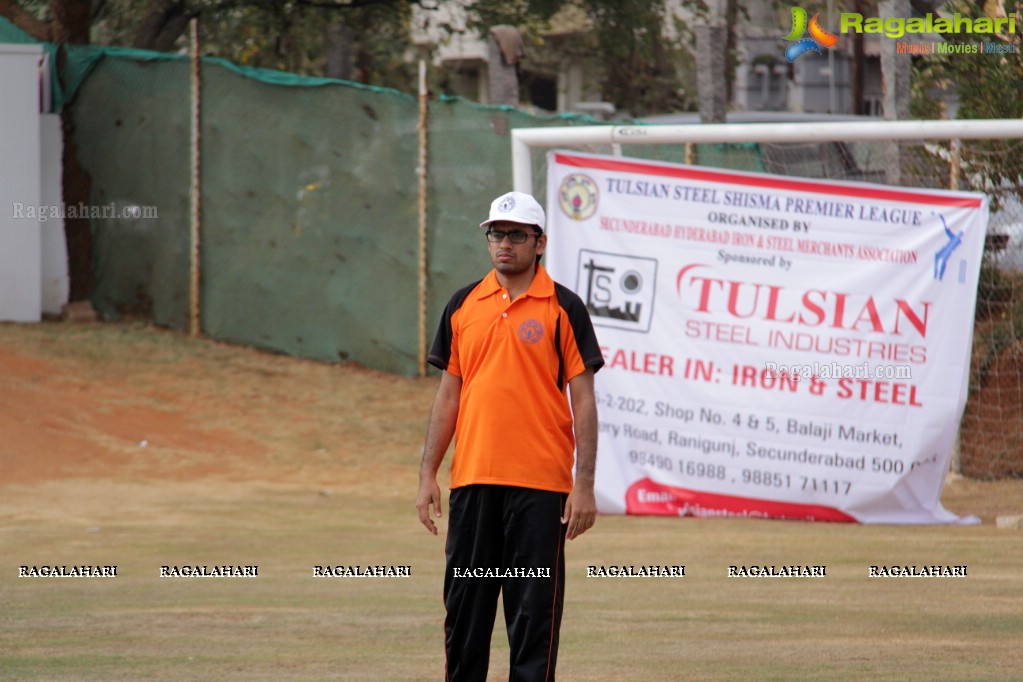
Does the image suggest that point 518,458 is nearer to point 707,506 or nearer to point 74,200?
point 707,506

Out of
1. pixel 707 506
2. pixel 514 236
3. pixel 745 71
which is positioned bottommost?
pixel 707 506

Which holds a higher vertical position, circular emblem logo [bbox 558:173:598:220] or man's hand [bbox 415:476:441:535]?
circular emblem logo [bbox 558:173:598:220]

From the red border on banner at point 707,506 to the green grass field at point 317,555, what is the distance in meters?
0.14

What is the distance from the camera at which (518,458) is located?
513 centimetres

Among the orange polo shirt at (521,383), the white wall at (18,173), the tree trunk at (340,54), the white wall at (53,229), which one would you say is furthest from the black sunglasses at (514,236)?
the tree trunk at (340,54)

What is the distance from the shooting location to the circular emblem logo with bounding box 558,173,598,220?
11102mm

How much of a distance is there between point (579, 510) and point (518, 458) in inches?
11.1

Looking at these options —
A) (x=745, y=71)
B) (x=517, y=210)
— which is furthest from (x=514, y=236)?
(x=745, y=71)

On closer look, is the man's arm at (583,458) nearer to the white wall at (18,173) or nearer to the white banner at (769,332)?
the white banner at (769,332)

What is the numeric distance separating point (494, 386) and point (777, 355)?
5801mm

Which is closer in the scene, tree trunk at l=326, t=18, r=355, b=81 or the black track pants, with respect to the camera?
the black track pants

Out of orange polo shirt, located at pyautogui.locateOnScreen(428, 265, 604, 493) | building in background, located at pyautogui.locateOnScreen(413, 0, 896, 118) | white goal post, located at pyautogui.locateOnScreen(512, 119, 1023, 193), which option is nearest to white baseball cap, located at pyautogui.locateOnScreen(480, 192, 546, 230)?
orange polo shirt, located at pyautogui.locateOnScreen(428, 265, 604, 493)

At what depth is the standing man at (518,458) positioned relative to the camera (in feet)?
16.7

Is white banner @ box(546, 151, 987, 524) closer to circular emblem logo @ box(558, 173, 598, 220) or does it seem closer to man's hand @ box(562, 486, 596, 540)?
circular emblem logo @ box(558, 173, 598, 220)
